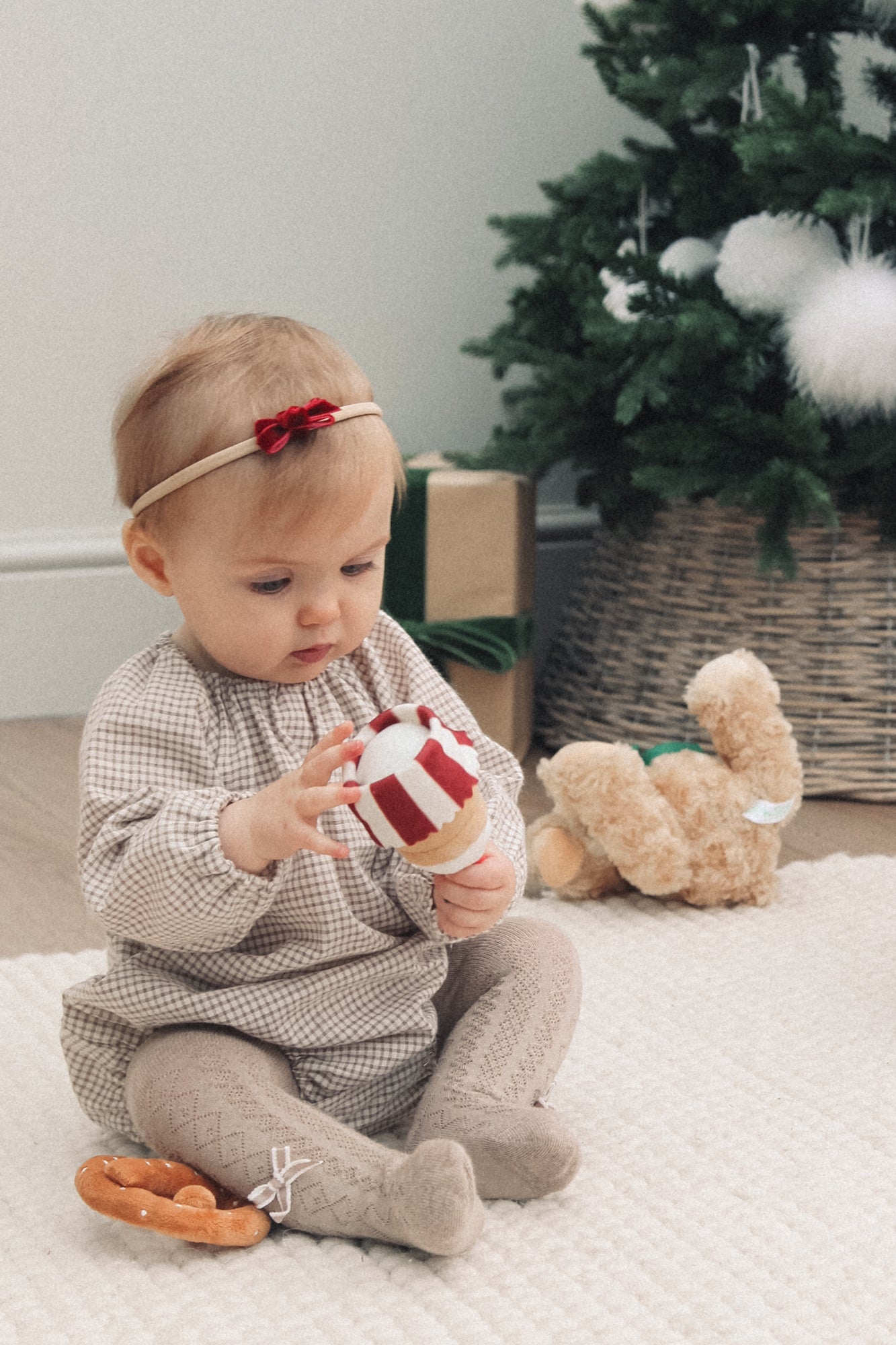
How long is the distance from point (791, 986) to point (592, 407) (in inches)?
27.7

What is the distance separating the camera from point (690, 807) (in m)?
1.12

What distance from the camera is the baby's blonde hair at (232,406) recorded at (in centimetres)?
68

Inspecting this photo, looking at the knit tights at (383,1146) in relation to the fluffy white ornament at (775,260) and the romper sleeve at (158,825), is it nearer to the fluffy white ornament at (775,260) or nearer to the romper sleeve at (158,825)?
the romper sleeve at (158,825)

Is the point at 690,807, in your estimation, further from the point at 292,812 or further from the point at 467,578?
the point at 292,812

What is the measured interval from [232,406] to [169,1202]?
366mm

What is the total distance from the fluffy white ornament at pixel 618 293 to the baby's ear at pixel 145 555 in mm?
780

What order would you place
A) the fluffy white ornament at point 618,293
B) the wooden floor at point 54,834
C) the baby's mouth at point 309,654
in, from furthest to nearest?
1. the fluffy white ornament at point 618,293
2. the wooden floor at point 54,834
3. the baby's mouth at point 309,654

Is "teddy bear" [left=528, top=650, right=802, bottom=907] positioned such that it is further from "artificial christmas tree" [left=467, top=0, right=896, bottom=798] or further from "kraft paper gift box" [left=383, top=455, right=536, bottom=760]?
"kraft paper gift box" [left=383, top=455, right=536, bottom=760]

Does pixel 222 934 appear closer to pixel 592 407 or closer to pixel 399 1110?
pixel 399 1110

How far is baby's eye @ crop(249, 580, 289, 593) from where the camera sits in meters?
0.69

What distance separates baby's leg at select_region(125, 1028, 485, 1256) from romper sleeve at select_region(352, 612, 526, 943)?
0.13 m

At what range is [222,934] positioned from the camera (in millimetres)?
687

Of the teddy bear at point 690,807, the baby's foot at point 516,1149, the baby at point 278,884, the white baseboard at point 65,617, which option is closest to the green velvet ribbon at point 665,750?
the teddy bear at point 690,807

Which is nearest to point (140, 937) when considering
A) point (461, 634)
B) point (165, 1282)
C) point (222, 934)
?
point (222, 934)
